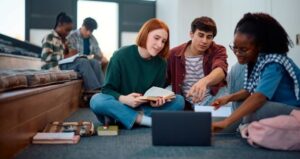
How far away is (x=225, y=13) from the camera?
449 centimetres

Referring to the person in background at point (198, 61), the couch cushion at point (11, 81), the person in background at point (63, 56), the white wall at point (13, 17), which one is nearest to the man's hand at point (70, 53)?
the person in background at point (63, 56)

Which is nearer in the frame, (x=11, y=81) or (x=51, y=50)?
(x=11, y=81)

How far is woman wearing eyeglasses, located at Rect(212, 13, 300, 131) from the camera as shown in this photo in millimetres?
1360

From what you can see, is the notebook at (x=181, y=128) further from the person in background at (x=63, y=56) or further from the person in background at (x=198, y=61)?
the person in background at (x=63, y=56)

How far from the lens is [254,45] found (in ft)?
4.70

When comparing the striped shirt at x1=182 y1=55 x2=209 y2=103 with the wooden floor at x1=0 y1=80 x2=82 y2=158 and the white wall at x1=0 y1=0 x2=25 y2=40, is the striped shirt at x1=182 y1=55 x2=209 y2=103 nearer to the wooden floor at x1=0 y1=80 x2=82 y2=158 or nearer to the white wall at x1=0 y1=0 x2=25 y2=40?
the wooden floor at x1=0 y1=80 x2=82 y2=158

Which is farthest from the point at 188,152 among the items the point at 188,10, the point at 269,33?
the point at 188,10

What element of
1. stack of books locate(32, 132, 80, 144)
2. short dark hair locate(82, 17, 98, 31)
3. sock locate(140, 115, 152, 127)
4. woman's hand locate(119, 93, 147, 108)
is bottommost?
stack of books locate(32, 132, 80, 144)

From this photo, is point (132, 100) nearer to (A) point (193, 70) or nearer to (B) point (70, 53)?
(A) point (193, 70)

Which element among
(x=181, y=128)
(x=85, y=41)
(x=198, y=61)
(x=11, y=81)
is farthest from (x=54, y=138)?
(x=85, y=41)

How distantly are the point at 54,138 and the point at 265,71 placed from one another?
93cm

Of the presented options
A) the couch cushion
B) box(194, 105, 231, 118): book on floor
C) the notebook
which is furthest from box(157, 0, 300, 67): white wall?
the couch cushion

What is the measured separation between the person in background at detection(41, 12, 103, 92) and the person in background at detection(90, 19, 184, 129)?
1.21 m

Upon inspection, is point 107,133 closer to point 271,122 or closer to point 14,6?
point 271,122
